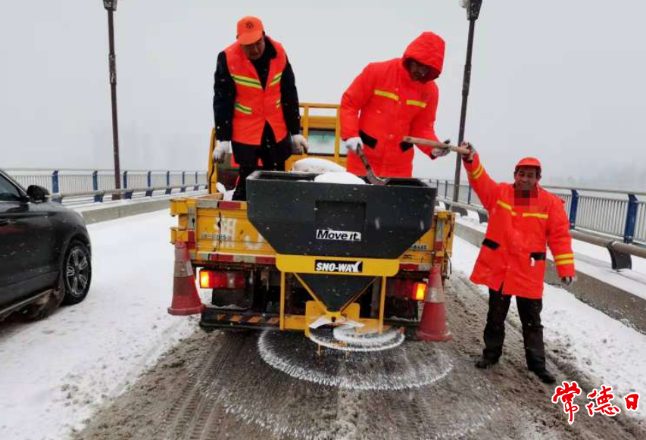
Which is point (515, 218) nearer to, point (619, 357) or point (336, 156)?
point (619, 357)

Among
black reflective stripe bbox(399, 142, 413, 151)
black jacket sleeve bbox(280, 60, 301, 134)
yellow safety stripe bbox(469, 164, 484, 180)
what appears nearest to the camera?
yellow safety stripe bbox(469, 164, 484, 180)

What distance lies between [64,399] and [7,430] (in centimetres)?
37

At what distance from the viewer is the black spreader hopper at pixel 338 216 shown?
293cm

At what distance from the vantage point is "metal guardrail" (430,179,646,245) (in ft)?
24.4

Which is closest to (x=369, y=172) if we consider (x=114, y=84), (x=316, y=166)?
(x=316, y=166)

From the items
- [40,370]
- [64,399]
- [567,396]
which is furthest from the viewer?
[40,370]

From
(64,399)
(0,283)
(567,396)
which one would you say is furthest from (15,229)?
(567,396)

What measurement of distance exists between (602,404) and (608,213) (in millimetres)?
6542

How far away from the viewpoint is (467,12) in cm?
1652

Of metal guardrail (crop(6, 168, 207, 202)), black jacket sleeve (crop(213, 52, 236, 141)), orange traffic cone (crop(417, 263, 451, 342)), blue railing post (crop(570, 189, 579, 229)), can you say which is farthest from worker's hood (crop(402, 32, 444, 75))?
metal guardrail (crop(6, 168, 207, 202))

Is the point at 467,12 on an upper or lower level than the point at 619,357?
upper

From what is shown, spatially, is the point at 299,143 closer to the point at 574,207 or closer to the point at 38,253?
the point at 38,253

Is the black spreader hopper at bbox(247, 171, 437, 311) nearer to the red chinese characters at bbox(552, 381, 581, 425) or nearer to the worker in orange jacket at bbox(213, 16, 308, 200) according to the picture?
the worker in orange jacket at bbox(213, 16, 308, 200)

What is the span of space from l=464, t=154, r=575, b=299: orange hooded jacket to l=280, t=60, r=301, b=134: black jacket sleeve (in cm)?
202
